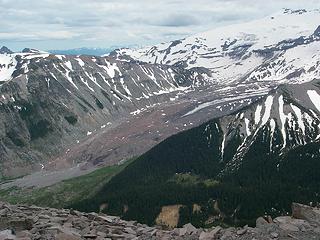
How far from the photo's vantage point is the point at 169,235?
46.2 meters

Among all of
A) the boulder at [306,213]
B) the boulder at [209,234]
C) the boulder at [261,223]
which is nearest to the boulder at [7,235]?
the boulder at [209,234]

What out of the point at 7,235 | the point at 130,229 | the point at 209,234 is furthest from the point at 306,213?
the point at 7,235

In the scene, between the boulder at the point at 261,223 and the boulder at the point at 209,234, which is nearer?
the boulder at the point at 209,234

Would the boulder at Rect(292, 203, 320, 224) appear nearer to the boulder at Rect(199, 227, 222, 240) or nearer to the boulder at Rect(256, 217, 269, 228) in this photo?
the boulder at Rect(256, 217, 269, 228)

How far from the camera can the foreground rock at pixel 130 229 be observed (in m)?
43.0

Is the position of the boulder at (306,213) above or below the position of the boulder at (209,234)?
above

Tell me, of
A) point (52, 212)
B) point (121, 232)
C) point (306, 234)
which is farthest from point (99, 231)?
point (306, 234)

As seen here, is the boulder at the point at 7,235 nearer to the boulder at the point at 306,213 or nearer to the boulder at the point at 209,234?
the boulder at the point at 209,234

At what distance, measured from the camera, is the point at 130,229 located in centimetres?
4984

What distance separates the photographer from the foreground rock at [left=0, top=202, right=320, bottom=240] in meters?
43.0

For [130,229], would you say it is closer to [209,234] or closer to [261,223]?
[209,234]

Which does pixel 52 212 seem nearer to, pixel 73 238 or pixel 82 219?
pixel 82 219

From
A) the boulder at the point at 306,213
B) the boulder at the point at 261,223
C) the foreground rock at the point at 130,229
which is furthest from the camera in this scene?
the boulder at the point at 306,213

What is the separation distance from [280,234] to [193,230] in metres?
7.78
